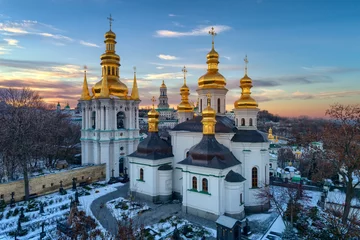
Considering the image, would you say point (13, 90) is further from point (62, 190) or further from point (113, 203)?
point (113, 203)

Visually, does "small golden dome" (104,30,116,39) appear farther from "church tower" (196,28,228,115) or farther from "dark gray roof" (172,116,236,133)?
"dark gray roof" (172,116,236,133)

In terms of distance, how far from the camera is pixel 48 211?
1514cm

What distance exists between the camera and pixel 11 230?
1262 cm

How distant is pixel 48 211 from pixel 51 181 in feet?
14.4

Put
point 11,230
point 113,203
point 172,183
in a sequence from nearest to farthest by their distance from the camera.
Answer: point 11,230 < point 113,203 < point 172,183

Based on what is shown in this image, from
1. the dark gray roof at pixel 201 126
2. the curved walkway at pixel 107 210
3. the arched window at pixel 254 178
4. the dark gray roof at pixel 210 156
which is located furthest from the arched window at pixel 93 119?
the arched window at pixel 254 178

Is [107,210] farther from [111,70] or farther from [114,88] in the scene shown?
[111,70]

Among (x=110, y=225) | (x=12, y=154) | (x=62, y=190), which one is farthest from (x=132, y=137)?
(x=110, y=225)

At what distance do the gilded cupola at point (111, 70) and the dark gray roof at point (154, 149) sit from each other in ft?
25.2

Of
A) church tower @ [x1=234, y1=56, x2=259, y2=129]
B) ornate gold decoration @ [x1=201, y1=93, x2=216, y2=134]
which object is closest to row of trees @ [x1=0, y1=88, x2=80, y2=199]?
ornate gold decoration @ [x1=201, y1=93, x2=216, y2=134]

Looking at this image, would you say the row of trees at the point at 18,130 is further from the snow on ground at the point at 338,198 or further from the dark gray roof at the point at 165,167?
the snow on ground at the point at 338,198

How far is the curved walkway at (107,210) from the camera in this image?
1302 cm

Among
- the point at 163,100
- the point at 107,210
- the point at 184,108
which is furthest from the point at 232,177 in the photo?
the point at 163,100

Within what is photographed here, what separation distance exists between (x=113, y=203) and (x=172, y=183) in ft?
14.5
